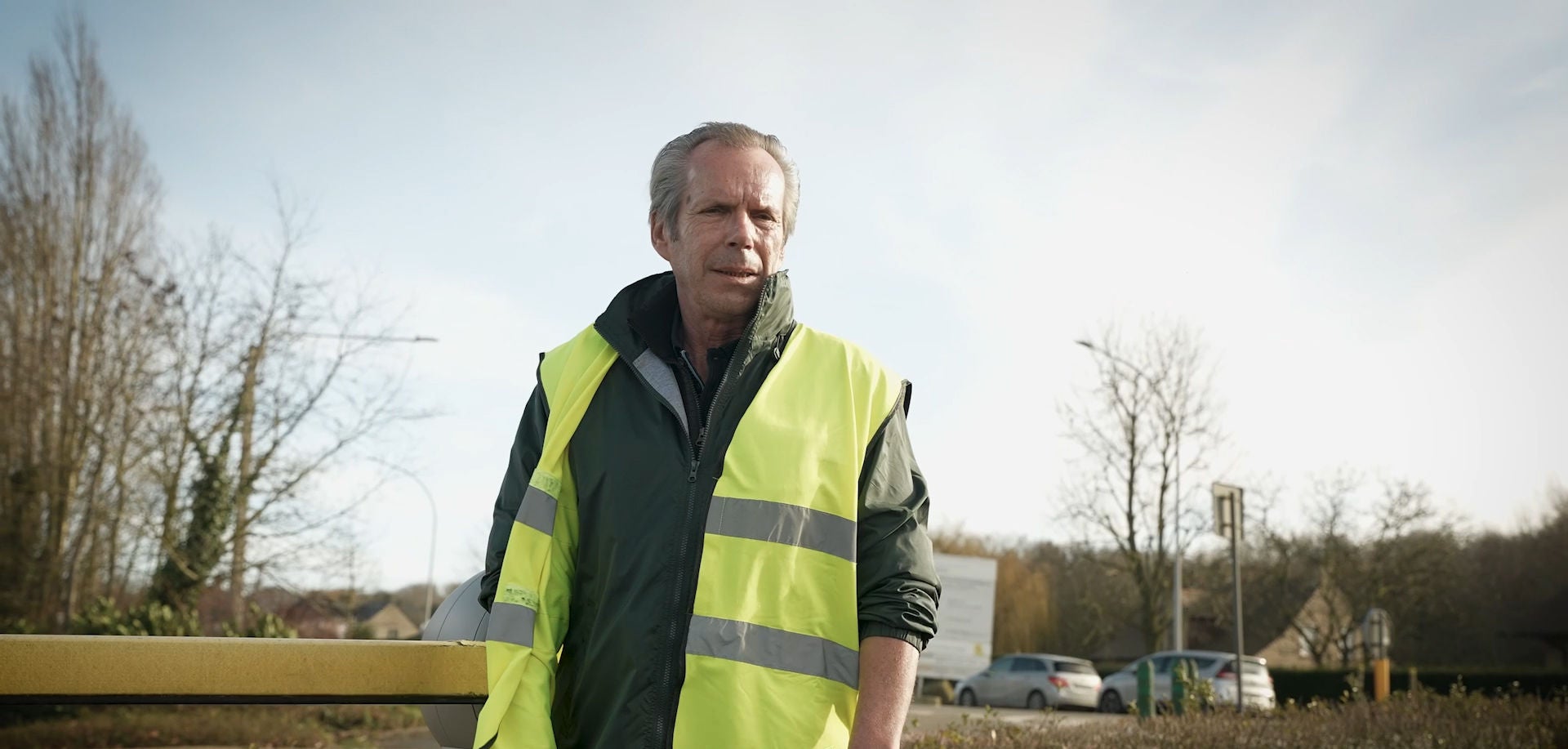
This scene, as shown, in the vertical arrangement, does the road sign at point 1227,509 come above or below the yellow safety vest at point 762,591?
above

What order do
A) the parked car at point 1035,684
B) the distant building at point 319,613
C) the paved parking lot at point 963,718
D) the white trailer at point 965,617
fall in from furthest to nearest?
the white trailer at point 965,617, the parked car at point 1035,684, the distant building at point 319,613, the paved parking lot at point 963,718

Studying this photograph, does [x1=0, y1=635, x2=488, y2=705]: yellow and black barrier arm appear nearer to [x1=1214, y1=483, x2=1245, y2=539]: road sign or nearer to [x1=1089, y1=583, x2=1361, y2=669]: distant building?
[x1=1214, y1=483, x2=1245, y2=539]: road sign

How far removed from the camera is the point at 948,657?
95.4ft

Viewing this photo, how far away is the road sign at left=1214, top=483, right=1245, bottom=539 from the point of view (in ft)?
46.8

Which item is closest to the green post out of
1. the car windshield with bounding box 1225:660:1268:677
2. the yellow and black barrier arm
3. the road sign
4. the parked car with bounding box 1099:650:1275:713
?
the road sign

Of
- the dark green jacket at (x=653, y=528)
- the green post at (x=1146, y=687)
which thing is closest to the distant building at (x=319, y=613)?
the green post at (x=1146, y=687)

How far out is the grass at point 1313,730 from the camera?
762cm

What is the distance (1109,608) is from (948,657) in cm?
1979

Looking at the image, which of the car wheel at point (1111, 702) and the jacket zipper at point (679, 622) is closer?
the jacket zipper at point (679, 622)

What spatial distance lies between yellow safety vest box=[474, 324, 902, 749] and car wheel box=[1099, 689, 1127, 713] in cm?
2619

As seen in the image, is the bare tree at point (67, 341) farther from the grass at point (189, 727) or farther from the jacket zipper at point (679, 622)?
the jacket zipper at point (679, 622)

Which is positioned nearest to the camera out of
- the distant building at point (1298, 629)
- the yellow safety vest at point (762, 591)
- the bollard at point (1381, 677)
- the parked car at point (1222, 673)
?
the yellow safety vest at point (762, 591)

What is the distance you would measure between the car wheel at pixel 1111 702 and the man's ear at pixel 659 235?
2612 cm

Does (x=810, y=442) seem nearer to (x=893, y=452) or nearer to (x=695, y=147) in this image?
(x=893, y=452)
